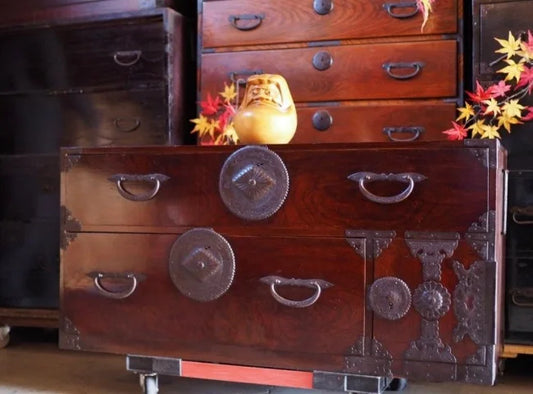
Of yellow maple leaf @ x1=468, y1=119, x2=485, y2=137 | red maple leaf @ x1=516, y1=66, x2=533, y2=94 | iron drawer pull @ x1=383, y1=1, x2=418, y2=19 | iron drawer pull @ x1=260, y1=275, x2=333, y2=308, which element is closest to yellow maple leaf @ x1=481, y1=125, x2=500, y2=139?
yellow maple leaf @ x1=468, y1=119, x2=485, y2=137

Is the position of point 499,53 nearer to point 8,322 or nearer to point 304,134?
point 304,134

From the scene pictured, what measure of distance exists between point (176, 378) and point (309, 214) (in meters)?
0.68

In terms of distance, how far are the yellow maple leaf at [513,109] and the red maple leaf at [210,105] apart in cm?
71

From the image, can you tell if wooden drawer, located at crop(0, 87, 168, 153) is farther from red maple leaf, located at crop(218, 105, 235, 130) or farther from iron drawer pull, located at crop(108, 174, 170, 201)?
iron drawer pull, located at crop(108, 174, 170, 201)

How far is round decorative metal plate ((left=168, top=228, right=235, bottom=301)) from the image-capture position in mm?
1395

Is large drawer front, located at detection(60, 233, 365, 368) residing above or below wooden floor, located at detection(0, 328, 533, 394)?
above

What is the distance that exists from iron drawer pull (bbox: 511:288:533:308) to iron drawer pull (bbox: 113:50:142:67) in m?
1.12

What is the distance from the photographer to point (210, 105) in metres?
1.80

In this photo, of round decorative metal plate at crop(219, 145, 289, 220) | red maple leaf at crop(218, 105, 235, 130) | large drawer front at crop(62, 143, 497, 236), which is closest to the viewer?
large drawer front at crop(62, 143, 497, 236)

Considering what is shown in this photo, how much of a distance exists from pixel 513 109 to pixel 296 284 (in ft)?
2.15

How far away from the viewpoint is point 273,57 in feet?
5.82

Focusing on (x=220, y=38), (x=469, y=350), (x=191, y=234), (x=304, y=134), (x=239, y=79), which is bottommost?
(x=469, y=350)

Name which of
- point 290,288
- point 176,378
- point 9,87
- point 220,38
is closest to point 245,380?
point 290,288

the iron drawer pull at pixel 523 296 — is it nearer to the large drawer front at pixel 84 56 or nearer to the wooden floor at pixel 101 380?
the wooden floor at pixel 101 380
